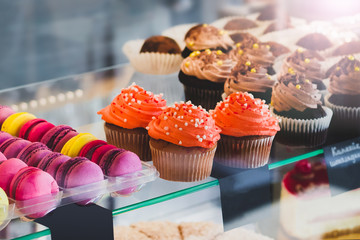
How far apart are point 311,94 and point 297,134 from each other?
170mm

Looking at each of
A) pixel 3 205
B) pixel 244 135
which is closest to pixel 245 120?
pixel 244 135

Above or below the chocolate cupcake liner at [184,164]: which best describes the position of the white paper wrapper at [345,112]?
below

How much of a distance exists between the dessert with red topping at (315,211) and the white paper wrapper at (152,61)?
86 cm

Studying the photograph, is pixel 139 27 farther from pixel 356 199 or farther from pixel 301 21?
pixel 356 199

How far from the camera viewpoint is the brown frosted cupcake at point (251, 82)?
7.77ft

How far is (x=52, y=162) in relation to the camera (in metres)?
1.67

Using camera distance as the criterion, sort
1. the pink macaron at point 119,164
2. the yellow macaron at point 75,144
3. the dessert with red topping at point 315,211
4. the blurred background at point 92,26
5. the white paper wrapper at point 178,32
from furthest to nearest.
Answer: the blurred background at point 92,26 → the white paper wrapper at point 178,32 → the dessert with red topping at point 315,211 → the yellow macaron at point 75,144 → the pink macaron at point 119,164

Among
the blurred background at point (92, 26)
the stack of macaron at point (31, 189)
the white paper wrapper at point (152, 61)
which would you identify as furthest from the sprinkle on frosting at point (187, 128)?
the blurred background at point (92, 26)

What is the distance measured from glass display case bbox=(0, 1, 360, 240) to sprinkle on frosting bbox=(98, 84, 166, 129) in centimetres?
12

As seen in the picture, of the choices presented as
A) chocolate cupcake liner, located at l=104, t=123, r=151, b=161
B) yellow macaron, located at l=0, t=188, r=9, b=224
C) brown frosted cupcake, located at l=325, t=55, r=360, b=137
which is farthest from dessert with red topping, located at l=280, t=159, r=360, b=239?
yellow macaron, located at l=0, t=188, r=9, b=224

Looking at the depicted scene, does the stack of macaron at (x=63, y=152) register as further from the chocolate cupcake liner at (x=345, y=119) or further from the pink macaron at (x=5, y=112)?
the chocolate cupcake liner at (x=345, y=119)

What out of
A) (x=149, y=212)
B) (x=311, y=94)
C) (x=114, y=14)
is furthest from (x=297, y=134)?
(x=114, y=14)

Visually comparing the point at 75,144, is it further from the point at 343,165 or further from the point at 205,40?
the point at 205,40

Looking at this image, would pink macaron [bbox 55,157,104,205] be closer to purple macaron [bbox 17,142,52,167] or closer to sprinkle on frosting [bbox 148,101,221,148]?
purple macaron [bbox 17,142,52,167]
